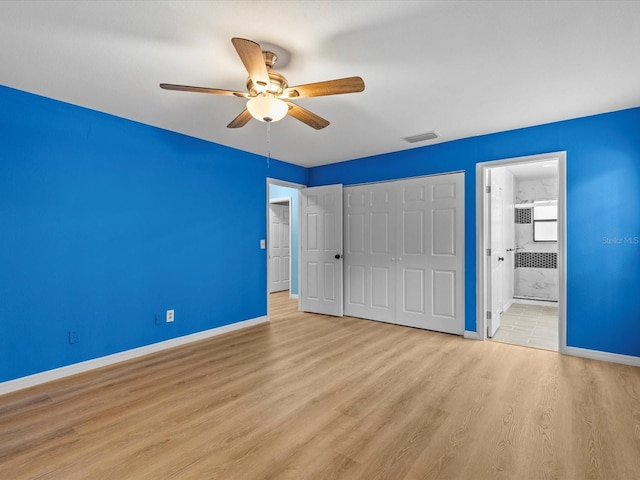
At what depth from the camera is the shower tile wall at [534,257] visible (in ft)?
21.5

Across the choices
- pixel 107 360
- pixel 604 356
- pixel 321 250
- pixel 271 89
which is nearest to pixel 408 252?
pixel 321 250

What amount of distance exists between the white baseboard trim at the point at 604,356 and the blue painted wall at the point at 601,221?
1.6 inches

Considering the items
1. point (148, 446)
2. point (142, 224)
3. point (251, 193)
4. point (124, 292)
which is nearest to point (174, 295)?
point (124, 292)

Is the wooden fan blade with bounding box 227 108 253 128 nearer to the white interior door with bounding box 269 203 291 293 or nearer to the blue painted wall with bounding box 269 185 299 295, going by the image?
the blue painted wall with bounding box 269 185 299 295

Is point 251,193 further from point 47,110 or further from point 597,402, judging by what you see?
point 597,402

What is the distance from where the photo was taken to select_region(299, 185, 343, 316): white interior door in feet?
17.8

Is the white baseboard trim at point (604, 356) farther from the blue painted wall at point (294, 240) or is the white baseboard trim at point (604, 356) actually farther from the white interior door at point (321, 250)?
the blue painted wall at point (294, 240)

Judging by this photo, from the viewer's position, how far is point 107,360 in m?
3.38

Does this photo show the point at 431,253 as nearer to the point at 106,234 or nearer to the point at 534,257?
the point at 534,257

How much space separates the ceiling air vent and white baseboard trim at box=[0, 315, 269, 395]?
134 inches

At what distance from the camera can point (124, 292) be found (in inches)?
139

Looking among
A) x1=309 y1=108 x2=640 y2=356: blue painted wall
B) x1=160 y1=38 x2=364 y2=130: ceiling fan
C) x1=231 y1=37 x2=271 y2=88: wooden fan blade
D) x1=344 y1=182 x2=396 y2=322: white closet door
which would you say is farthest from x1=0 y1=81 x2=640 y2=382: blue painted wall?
x1=231 y1=37 x2=271 y2=88: wooden fan blade

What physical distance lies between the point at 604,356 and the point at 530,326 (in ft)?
4.81

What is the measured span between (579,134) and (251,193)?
4094 mm
